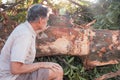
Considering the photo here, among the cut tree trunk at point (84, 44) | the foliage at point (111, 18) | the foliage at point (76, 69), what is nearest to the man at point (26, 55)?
the cut tree trunk at point (84, 44)

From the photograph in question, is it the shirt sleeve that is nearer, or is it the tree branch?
the shirt sleeve

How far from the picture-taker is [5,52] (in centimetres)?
286

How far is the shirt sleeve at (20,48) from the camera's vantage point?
2.68m

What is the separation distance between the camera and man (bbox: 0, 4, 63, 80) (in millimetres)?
2711

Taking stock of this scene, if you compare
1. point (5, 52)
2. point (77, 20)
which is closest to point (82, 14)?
point (77, 20)

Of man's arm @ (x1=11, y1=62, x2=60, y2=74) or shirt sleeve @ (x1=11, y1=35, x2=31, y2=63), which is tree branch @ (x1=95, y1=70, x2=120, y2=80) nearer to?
man's arm @ (x1=11, y1=62, x2=60, y2=74)

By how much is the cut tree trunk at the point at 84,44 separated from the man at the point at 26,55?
646 mm

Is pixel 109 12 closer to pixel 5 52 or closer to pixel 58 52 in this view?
pixel 58 52

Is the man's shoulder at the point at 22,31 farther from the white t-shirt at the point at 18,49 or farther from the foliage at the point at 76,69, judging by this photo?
the foliage at the point at 76,69

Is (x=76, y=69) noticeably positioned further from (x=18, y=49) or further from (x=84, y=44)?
(x=18, y=49)

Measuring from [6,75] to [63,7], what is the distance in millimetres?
1947

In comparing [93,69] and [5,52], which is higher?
[5,52]

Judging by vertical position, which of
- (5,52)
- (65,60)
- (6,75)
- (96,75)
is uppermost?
(5,52)

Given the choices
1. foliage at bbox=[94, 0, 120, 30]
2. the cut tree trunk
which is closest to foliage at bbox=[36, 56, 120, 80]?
the cut tree trunk
